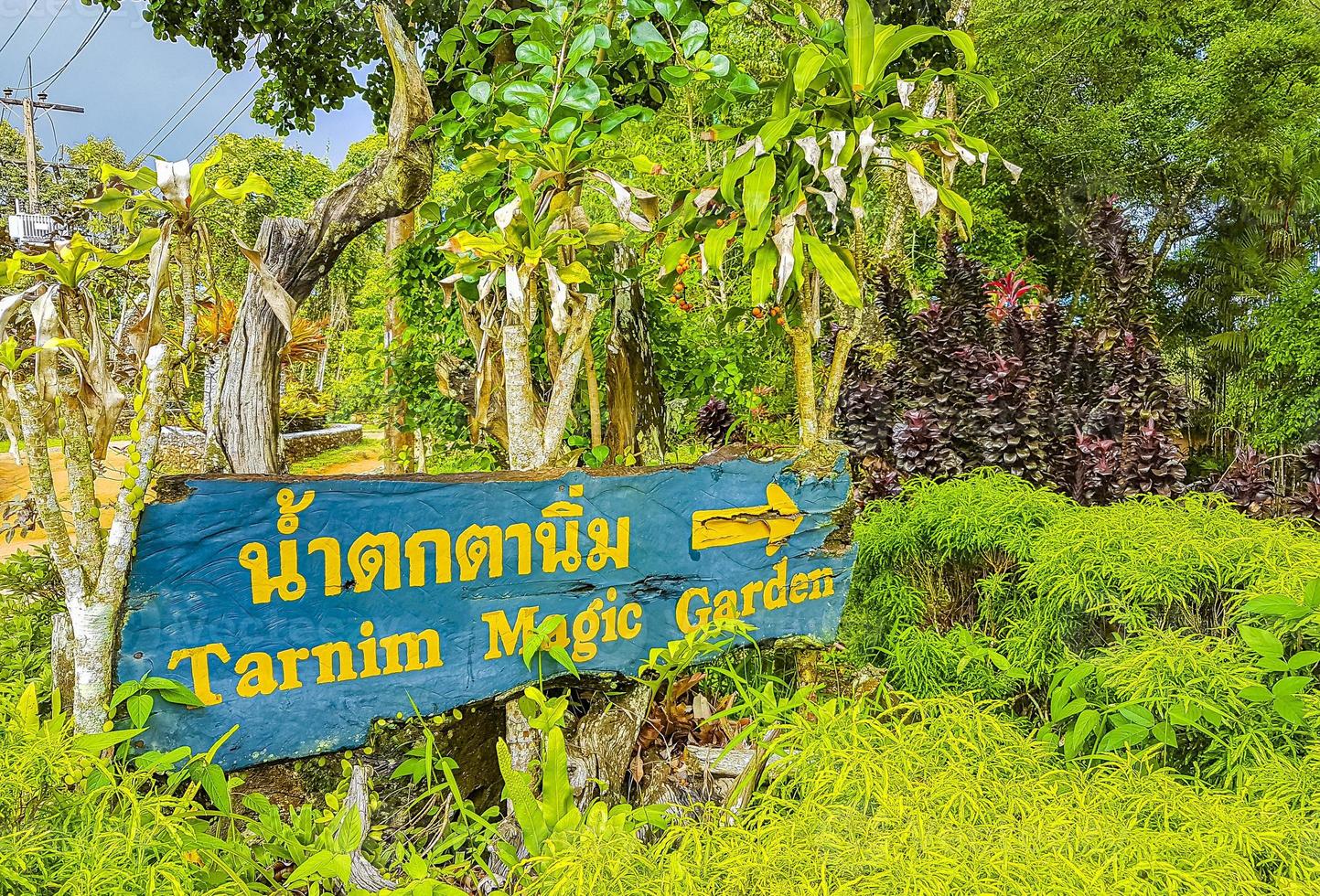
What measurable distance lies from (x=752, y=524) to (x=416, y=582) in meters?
0.77

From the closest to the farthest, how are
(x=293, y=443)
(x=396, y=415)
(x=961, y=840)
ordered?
(x=961, y=840), (x=396, y=415), (x=293, y=443)

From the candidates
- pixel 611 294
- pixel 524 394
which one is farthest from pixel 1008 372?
pixel 524 394

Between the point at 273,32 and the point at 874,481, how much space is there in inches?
127

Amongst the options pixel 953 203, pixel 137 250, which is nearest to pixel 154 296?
pixel 137 250

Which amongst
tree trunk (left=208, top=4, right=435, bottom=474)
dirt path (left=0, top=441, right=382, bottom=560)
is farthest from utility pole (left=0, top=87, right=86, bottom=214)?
tree trunk (left=208, top=4, right=435, bottom=474)

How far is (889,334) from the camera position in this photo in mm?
3477

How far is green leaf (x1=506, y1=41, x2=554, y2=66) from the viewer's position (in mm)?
1702

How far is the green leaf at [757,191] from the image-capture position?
5.57ft

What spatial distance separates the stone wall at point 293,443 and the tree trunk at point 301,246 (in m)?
5.98

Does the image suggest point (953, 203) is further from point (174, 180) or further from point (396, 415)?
point (396, 415)

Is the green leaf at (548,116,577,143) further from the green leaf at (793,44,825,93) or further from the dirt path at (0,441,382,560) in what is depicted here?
the dirt path at (0,441,382,560)

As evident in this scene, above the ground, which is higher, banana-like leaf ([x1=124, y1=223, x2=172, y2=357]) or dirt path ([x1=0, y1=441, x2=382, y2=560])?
banana-like leaf ([x1=124, y1=223, x2=172, y2=357])

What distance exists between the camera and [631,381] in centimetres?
250

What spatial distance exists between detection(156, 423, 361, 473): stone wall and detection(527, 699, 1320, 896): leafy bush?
7.65m
